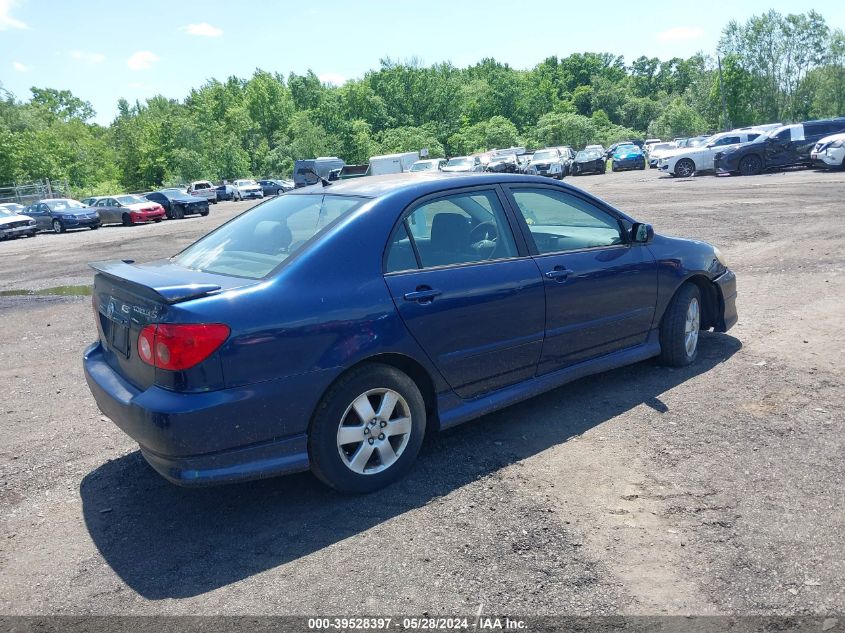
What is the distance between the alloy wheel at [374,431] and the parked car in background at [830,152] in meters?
26.8

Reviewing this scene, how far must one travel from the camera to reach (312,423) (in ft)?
11.9

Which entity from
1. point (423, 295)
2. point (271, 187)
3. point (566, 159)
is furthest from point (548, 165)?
point (423, 295)

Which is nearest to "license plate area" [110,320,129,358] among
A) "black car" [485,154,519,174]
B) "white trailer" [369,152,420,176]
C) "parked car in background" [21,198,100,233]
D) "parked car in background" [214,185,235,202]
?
"parked car in background" [21,198,100,233]

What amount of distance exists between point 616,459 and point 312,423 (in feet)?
5.75

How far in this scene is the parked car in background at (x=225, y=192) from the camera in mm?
52747

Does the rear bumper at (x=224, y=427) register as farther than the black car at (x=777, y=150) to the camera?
No

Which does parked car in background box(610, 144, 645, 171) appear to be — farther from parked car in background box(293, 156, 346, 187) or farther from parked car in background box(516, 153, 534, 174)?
parked car in background box(293, 156, 346, 187)

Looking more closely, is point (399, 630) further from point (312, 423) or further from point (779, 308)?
point (779, 308)

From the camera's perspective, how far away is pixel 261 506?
3.80m

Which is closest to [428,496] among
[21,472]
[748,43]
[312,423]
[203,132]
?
[312,423]

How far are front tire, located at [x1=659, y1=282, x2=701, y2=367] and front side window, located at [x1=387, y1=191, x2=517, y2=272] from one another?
1.66m

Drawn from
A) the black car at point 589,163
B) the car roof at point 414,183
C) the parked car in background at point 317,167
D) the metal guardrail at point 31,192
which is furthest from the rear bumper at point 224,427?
the metal guardrail at point 31,192

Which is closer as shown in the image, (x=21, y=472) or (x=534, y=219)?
(x=21, y=472)

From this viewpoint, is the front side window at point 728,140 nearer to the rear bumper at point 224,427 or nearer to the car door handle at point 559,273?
the car door handle at point 559,273
